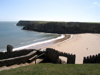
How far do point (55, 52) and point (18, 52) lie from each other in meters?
4.96

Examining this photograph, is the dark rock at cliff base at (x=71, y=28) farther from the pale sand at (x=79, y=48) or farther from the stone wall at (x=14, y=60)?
the stone wall at (x=14, y=60)

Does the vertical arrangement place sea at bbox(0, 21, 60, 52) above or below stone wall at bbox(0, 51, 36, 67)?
below

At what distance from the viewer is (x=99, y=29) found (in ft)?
283

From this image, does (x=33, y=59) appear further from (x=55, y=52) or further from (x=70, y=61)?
(x=70, y=61)

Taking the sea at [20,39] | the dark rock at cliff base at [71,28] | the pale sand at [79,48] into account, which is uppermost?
the dark rock at cliff base at [71,28]

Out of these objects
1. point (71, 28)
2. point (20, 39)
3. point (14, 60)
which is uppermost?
point (14, 60)

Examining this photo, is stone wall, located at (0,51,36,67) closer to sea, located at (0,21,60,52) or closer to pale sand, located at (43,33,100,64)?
pale sand, located at (43,33,100,64)

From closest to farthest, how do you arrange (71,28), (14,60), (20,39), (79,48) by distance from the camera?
(14,60)
(79,48)
(20,39)
(71,28)

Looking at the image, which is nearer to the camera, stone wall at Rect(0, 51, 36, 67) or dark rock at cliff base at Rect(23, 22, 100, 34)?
stone wall at Rect(0, 51, 36, 67)

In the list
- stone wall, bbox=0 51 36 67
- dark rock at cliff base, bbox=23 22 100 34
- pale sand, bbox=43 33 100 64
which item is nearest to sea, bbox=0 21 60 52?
pale sand, bbox=43 33 100 64

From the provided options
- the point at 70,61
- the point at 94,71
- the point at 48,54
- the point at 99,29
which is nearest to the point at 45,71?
the point at 94,71

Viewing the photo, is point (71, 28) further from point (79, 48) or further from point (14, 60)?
point (14, 60)

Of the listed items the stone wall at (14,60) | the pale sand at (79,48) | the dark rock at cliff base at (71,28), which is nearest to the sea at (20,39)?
the pale sand at (79,48)

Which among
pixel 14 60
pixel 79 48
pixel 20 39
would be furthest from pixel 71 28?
pixel 14 60
